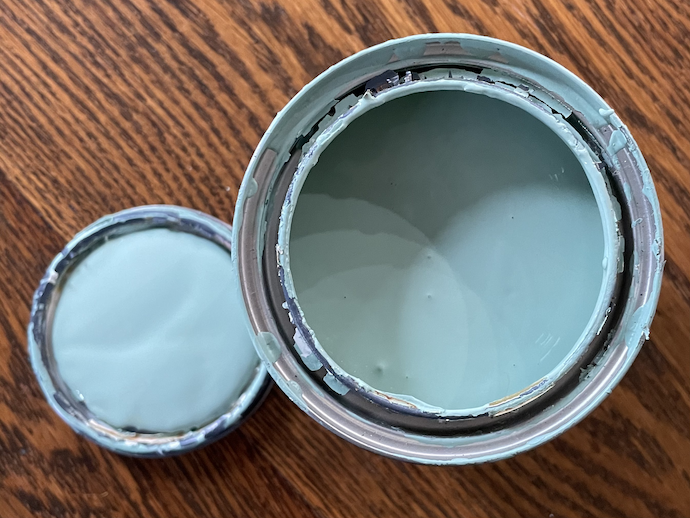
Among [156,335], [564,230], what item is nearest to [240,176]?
[156,335]

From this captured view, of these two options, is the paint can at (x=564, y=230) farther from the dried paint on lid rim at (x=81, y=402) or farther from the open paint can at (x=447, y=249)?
the dried paint on lid rim at (x=81, y=402)

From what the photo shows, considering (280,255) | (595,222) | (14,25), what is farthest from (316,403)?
(14,25)

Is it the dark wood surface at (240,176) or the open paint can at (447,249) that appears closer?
the open paint can at (447,249)

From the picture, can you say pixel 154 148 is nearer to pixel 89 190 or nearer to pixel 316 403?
pixel 89 190

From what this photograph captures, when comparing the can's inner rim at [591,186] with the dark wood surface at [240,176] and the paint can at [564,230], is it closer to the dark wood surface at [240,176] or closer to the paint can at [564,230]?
the paint can at [564,230]

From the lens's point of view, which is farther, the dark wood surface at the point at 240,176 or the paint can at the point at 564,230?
the dark wood surface at the point at 240,176

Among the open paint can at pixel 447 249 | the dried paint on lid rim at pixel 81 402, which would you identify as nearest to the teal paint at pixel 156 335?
the dried paint on lid rim at pixel 81 402

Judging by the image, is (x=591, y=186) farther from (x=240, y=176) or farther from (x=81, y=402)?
(x=81, y=402)
